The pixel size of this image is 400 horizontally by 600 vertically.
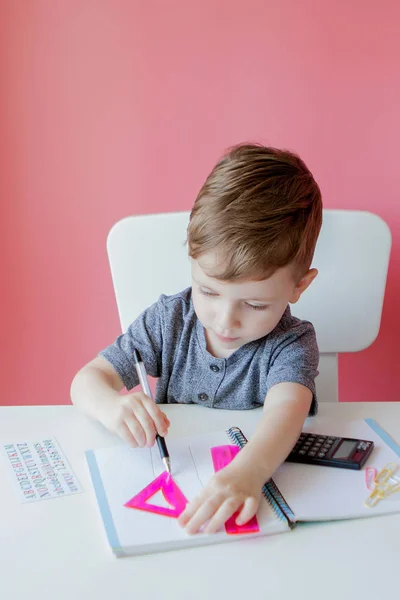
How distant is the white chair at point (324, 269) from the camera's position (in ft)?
3.90

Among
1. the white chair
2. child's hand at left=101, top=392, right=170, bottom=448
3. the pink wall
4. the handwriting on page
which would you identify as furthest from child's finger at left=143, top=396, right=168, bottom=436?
the pink wall

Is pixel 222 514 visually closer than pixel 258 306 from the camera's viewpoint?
Yes

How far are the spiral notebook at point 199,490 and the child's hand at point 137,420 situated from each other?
0.06ft

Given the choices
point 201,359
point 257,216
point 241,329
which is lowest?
point 201,359

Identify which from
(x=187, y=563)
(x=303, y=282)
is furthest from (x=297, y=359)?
(x=187, y=563)

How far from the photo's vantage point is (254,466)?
2.49ft

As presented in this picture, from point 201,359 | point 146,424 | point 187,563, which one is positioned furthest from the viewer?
point 201,359

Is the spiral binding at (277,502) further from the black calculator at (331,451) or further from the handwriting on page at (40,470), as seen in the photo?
the handwriting on page at (40,470)

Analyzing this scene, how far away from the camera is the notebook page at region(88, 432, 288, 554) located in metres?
0.65

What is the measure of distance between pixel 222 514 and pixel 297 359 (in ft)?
1.27

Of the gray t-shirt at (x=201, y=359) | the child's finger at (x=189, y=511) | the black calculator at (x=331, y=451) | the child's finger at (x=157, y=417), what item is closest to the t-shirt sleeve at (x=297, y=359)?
the gray t-shirt at (x=201, y=359)

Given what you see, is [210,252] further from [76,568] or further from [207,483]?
[76,568]

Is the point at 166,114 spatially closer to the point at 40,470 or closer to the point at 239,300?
the point at 239,300

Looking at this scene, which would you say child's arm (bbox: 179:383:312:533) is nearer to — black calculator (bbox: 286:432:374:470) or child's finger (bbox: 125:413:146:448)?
black calculator (bbox: 286:432:374:470)
